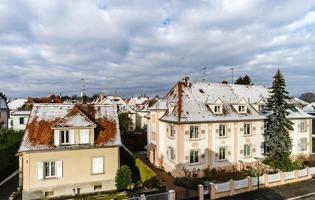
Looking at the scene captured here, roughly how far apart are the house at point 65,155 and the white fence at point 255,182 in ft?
31.5

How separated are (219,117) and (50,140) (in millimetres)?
17774

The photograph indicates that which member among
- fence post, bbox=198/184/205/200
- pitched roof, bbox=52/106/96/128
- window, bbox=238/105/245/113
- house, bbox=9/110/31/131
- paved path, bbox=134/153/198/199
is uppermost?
window, bbox=238/105/245/113

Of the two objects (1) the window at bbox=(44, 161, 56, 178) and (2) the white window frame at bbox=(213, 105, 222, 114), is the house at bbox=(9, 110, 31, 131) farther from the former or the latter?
(2) the white window frame at bbox=(213, 105, 222, 114)

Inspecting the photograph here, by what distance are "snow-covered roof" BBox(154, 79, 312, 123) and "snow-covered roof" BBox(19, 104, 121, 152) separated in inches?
268

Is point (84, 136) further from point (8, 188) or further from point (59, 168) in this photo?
point (8, 188)

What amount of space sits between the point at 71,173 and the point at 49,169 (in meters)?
1.90

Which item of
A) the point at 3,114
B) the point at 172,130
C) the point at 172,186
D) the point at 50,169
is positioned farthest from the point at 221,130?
the point at 3,114

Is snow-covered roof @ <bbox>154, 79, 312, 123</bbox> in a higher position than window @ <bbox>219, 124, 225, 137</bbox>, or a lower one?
higher

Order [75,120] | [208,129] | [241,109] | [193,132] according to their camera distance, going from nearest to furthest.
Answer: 1. [75,120]
2. [193,132]
3. [208,129]
4. [241,109]

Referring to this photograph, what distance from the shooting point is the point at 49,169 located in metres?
23.8

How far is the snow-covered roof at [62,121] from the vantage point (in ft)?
78.4

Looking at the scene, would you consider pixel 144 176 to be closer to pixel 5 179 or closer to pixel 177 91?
pixel 177 91

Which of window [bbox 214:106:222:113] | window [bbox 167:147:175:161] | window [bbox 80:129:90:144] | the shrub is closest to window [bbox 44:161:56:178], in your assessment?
window [bbox 80:129:90:144]

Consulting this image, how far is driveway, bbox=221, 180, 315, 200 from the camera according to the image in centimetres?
2267
